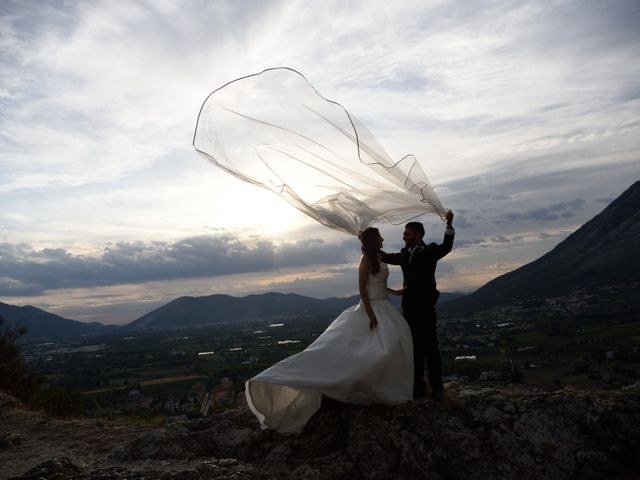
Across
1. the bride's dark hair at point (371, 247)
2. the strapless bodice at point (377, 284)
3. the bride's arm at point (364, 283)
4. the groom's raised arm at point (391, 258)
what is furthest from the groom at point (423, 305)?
the bride's arm at point (364, 283)

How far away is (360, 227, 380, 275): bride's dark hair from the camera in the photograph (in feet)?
22.1

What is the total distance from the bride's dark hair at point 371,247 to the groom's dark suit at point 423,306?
0.48 metres

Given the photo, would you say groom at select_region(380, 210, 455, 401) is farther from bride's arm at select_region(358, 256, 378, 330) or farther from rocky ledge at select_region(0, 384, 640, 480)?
bride's arm at select_region(358, 256, 378, 330)

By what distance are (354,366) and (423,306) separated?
1.34m

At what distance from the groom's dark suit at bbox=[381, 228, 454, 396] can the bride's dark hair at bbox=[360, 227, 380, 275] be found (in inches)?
19.0

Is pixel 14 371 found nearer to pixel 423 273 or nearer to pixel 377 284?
pixel 377 284

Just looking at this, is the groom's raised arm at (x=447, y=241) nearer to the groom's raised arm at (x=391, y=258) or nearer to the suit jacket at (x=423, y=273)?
the suit jacket at (x=423, y=273)

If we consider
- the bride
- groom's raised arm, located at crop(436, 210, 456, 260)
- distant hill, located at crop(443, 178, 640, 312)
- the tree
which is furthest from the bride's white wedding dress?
distant hill, located at crop(443, 178, 640, 312)

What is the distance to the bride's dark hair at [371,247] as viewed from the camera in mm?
6734

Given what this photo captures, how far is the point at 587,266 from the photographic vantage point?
362 feet

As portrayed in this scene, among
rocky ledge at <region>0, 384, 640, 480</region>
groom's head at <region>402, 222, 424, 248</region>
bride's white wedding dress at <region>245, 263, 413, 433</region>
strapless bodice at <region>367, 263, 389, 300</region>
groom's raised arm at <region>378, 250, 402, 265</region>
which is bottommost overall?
rocky ledge at <region>0, 384, 640, 480</region>

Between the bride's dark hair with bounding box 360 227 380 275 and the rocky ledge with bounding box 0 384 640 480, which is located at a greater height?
the bride's dark hair with bounding box 360 227 380 275

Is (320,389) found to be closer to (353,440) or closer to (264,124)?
(353,440)

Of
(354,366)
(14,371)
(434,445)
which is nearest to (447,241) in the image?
(354,366)
